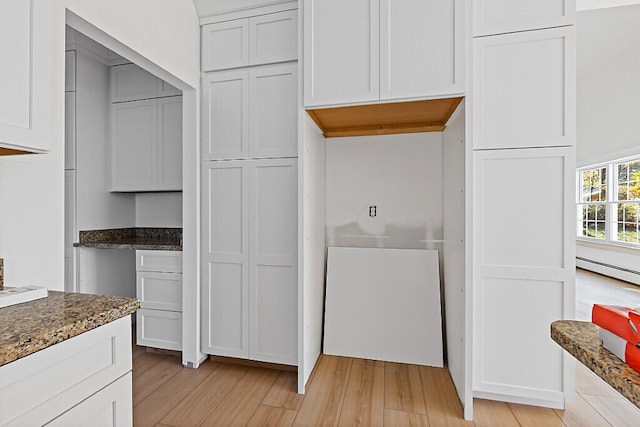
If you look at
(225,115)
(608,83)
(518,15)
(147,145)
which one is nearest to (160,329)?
(147,145)

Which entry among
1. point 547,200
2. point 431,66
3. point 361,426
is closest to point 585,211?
point 547,200

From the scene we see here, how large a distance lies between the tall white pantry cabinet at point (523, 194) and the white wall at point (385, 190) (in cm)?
71

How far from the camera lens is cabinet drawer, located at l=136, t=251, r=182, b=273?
2527 millimetres

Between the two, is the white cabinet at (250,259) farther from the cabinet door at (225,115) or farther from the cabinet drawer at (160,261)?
the cabinet drawer at (160,261)

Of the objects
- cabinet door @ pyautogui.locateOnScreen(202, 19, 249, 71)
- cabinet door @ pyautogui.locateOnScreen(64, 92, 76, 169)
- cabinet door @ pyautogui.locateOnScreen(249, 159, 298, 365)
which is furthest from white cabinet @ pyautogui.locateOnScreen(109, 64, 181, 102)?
cabinet door @ pyautogui.locateOnScreen(249, 159, 298, 365)

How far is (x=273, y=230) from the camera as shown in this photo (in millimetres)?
2348

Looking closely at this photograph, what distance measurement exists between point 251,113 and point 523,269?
2.00 m

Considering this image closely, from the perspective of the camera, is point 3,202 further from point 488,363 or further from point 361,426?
point 488,363

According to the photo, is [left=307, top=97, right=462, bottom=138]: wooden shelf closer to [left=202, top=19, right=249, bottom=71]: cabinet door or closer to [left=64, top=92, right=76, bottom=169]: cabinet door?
[left=202, top=19, right=249, bottom=71]: cabinet door

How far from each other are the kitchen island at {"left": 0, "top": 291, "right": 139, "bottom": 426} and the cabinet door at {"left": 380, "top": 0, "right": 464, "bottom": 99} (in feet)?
5.70

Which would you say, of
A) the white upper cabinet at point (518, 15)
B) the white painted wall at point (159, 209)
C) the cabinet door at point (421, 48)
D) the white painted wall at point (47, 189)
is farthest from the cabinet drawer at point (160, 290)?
the white upper cabinet at point (518, 15)

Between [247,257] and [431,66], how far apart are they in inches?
67.0

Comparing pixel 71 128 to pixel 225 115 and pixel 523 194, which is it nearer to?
pixel 225 115

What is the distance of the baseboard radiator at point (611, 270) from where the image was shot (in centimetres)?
484
